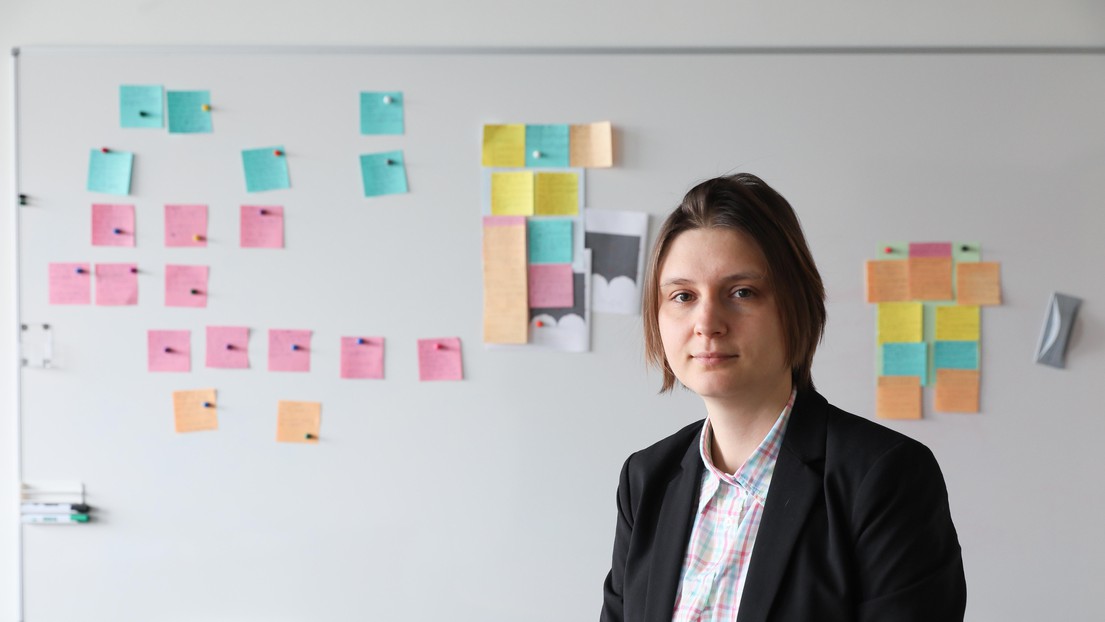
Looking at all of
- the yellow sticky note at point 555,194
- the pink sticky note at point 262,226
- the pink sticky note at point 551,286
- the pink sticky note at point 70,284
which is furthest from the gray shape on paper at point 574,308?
the pink sticky note at point 70,284

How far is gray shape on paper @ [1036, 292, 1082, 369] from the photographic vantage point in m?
1.99

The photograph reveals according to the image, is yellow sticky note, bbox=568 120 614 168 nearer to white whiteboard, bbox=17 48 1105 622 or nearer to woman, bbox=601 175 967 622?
white whiteboard, bbox=17 48 1105 622

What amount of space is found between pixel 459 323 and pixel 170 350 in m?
0.74

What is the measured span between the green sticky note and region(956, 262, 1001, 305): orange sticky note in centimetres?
192

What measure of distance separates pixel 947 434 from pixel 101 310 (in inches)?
84.5

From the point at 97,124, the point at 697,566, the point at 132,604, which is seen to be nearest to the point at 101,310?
the point at 97,124

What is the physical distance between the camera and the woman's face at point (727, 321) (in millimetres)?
982

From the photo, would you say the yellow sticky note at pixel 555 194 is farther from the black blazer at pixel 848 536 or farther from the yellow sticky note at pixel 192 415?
the black blazer at pixel 848 536

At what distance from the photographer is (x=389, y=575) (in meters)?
2.01

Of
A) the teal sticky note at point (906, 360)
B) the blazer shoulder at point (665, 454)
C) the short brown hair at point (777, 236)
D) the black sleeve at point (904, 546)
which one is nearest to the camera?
the black sleeve at point (904, 546)

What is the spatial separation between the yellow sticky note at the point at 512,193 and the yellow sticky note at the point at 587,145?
120mm

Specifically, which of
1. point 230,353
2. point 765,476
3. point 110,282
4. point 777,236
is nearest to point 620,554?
point 765,476

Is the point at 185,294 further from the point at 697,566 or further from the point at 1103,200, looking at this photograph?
the point at 1103,200

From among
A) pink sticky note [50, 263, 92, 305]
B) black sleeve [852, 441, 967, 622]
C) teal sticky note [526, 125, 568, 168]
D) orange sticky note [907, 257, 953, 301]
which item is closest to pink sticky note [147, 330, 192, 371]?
pink sticky note [50, 263, 92, 305]
